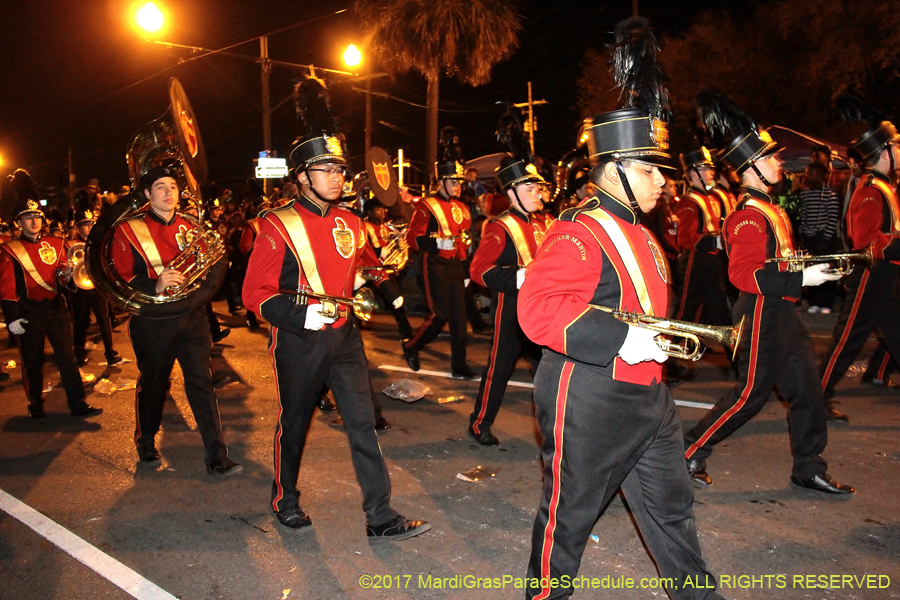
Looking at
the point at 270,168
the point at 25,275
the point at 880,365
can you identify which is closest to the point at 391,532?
the point at 25,275

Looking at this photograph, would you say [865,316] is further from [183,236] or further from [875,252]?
[183,236]

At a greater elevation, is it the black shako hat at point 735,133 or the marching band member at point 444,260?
the black shako hat at point 735,133

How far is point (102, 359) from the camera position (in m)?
10.4

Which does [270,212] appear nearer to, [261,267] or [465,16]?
[261,267]

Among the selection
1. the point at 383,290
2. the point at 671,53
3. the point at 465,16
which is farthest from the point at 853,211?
the point at 671,53

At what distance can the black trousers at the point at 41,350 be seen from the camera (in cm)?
728

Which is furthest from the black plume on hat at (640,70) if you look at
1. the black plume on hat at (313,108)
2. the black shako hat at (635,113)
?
the black plume on hat at (313,108)

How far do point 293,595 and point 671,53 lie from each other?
77.4 feet

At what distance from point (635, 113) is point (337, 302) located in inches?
78.6

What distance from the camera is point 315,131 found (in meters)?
4.48

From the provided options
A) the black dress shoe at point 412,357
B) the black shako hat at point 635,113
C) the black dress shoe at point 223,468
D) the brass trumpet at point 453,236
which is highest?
the black shako hat at point 635,113

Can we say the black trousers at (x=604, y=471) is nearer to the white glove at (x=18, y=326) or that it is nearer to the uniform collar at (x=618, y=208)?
the uniform collar at (x=618, y=208)

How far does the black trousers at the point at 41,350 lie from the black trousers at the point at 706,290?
6581mm

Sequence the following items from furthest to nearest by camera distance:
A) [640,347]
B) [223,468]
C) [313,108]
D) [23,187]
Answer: [23,187] < [223,468] < [313,108] < [640,347]
